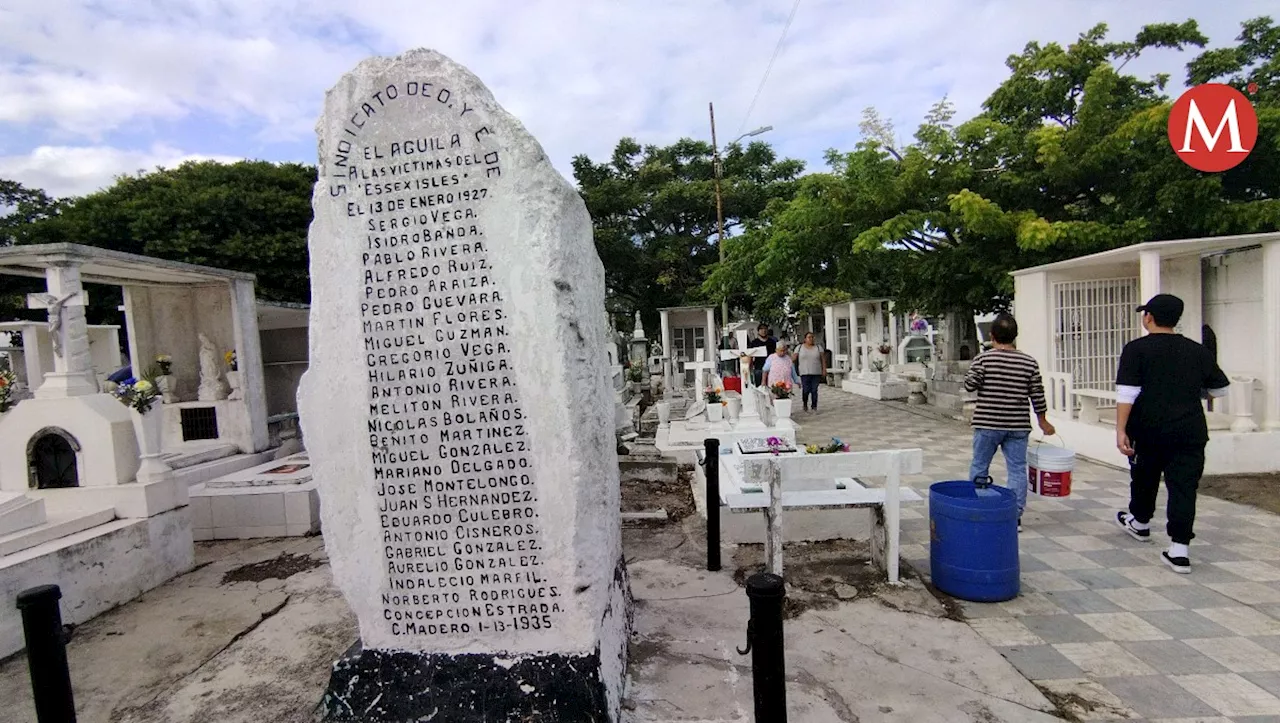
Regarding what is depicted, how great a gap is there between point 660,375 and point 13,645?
43.0 feet

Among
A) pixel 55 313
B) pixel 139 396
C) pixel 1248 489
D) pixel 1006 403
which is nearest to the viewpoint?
pixel 1006 403

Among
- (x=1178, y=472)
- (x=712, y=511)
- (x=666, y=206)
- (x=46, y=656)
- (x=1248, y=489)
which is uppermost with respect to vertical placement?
(x=666, y=206)

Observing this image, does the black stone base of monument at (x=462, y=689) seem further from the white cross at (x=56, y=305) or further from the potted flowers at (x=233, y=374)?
the potted flowers at (x=233, y=374)

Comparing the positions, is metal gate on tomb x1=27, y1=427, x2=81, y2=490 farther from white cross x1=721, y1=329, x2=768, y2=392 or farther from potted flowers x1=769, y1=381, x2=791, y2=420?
potted flowers x1=769, y1=381, x2=791, y2=420

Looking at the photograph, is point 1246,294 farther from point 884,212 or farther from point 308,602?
point 308,602

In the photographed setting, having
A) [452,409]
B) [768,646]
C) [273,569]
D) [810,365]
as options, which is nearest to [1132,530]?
[768,646]

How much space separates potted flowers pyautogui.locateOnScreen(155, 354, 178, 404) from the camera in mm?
8695

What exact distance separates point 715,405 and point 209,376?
6.68 m

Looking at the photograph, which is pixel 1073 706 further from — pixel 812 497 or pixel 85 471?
pixel 85 471

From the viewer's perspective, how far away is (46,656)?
2305 mm

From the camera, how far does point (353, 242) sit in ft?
9.75

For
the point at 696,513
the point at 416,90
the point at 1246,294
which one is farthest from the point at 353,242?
the point at 1246,294

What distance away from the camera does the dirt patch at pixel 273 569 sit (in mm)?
5285

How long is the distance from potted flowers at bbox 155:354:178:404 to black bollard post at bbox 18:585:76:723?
7.50 metres
